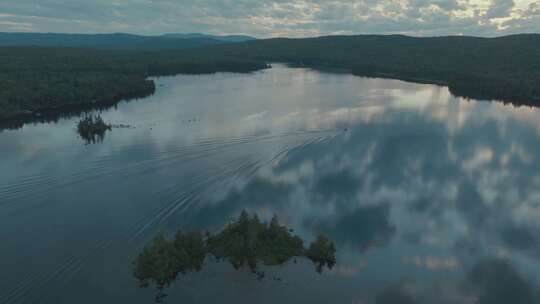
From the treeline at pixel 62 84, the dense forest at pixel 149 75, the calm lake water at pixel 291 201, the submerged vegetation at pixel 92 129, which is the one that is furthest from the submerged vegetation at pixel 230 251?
the treeline at pixel 62 84

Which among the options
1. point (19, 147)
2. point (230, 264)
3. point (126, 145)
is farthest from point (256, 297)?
point (19, 147)

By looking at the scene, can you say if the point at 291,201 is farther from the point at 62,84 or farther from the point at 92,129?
the point at 62,84

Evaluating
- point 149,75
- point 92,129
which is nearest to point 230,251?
point 92,129

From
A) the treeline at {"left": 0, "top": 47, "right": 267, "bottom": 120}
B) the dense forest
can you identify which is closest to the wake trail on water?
the dense forest

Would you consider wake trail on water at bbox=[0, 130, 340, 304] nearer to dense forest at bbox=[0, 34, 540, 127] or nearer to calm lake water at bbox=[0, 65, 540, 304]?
calm lake water at bbox=[0, 65, 540, 304]

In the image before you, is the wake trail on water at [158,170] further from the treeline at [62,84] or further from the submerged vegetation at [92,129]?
the treeline at [62,84]

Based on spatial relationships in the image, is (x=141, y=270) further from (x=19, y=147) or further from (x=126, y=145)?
(x=19, y=147)
